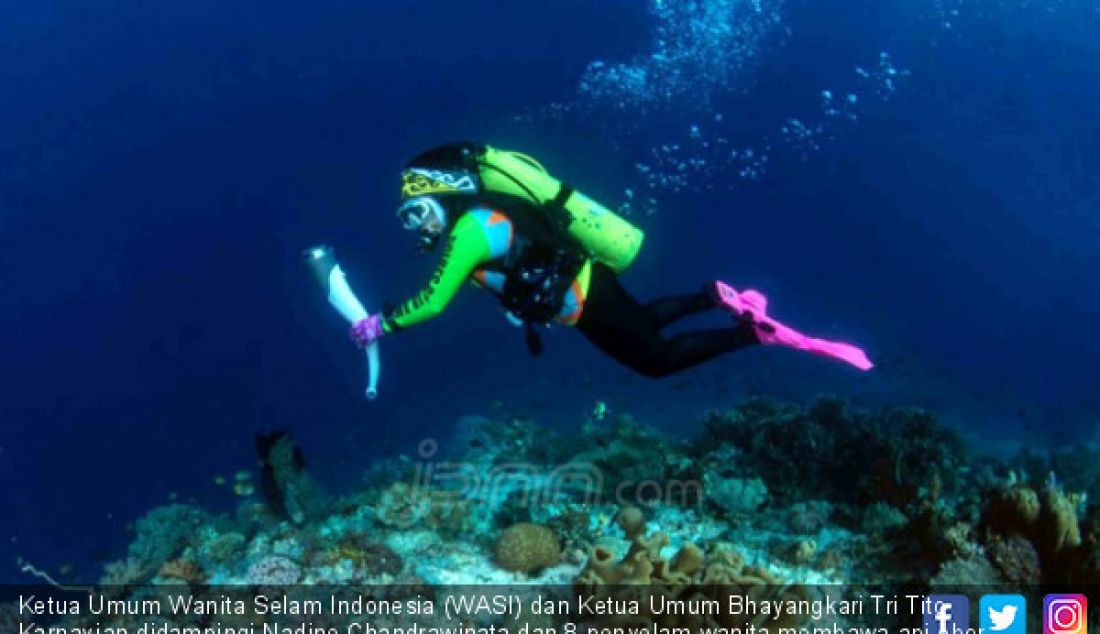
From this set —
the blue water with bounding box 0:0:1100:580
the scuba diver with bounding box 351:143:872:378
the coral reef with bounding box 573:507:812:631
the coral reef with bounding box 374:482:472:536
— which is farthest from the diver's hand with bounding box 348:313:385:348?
the blue water with bounding box 0:0:1100:580

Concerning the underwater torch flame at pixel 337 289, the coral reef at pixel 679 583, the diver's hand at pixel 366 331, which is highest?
the underwater torch flame at pixel 337 289

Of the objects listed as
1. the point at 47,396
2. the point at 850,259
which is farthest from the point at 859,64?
the point at 47,396

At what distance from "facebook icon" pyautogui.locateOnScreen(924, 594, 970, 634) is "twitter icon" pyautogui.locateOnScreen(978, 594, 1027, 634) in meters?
0.10

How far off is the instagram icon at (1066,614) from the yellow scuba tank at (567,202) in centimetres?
419

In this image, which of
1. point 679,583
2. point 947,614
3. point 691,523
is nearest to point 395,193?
point 691,523

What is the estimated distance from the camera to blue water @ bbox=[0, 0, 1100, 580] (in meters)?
40.5

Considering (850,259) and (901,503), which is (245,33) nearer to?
(850,259)

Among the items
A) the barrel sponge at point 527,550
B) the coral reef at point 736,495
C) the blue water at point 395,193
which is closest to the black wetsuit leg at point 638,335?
the coral reef at point 736,495

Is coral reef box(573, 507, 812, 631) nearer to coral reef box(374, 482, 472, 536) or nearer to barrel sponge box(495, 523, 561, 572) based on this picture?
barrel sponge box(495, 523, 561, 572)

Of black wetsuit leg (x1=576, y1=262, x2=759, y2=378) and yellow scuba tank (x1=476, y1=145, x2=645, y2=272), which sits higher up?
yellow scuba tank (x1=476, y1=145, x2=645, y2=272)

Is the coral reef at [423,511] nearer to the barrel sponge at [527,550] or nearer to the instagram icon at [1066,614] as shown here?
the barrel sponge at [527,550]

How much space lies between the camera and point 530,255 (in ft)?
20.9

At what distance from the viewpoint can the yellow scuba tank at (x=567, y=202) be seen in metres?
6.36

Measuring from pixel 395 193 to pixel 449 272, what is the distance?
125 ft
